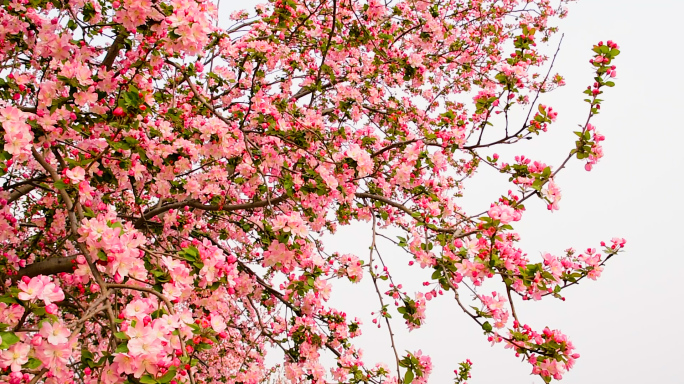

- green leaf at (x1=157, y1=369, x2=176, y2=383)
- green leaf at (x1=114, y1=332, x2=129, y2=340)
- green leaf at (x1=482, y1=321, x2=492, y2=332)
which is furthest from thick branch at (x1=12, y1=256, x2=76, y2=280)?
green leaf at (x1=482, y1=321, x2=492, y2=332)

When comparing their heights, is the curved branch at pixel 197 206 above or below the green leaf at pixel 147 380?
above

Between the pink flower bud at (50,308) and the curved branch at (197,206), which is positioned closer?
the pink flower bud at (50,308)

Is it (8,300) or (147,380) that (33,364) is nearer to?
(8,300)

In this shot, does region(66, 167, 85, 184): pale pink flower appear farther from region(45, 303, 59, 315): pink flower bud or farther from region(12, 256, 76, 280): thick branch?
region(12, 256, 76, 280): thick branch

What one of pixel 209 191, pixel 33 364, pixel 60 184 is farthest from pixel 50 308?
pixel 209 191

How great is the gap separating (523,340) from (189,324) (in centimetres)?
152

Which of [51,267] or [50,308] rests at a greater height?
[51,267]

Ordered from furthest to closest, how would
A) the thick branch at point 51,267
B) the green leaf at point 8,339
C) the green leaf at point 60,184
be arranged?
1. the thick branch at point 51,267
2. the green leaf at point 60,184
3. the green leaf at point 8,339

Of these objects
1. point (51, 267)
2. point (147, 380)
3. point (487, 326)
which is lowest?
point (147, 380)

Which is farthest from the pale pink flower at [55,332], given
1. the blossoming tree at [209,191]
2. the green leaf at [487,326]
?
the green leaf at [487,326]

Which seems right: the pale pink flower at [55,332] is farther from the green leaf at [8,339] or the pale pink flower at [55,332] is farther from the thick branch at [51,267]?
the thick branch at [51,267]

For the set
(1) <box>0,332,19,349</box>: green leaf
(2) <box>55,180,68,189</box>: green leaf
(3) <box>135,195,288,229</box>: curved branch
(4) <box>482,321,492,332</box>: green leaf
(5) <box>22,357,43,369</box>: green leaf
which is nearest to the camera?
(1) <box>0,332,19,349</box>: green leaf

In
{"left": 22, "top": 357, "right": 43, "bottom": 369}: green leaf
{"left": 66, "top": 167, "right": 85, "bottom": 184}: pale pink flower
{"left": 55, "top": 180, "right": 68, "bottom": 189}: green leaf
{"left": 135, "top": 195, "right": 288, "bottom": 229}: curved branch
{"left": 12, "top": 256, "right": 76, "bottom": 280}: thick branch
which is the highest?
{"left": 135, "top": 195, "right": 288, "bottom": 229}: curved branch

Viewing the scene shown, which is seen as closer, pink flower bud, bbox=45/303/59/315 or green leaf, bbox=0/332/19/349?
green leaf, bbox=0/332/19/349
